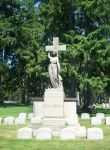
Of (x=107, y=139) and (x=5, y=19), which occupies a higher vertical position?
(x=5, y=19)

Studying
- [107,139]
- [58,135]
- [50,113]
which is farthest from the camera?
[50,113]

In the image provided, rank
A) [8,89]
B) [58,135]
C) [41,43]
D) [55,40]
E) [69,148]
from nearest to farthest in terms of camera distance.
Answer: [69,148], [58,135], [55,40], [41,43], [8,89]

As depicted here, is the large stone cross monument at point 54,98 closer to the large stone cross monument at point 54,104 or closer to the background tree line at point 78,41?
the large stone cross monument at point 54,104

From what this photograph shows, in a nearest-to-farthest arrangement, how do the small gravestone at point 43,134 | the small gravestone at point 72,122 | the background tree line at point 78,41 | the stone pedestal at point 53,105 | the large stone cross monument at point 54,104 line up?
1. the small gravestone at point 43,134
2. the large stone cross monument at point 54,104
3. the stone pedestal at point 53,105
4. the small gravestone at point 72,122
5. the background tree line at point 78,41

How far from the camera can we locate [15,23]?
47.8 metres

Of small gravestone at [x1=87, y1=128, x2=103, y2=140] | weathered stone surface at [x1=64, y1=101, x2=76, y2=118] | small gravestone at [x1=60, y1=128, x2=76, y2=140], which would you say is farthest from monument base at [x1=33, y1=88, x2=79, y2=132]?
weathered stone surface at [x1=64, y1=101, x2=76, y2=118]

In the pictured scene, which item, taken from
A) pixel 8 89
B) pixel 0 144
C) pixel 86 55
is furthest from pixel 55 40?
pixel 8 89

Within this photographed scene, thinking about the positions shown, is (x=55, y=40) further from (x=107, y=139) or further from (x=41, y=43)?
(x=41, y=43)

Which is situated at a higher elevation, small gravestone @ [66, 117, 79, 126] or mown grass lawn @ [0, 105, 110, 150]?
small gravestone @ [66, 117, 79, 126]

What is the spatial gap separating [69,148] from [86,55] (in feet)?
66.0

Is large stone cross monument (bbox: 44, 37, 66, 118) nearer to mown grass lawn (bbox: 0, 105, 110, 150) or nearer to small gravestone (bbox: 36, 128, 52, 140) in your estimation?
mown grass lawn (bbox: 0, 105, 110, 150)

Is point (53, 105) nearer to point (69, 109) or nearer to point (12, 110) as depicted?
point (69, 109)

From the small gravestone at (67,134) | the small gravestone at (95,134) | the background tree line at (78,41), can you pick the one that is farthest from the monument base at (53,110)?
the background tree line at (78,41)

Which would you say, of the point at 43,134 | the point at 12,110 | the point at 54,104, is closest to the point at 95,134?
the point at 43,134
